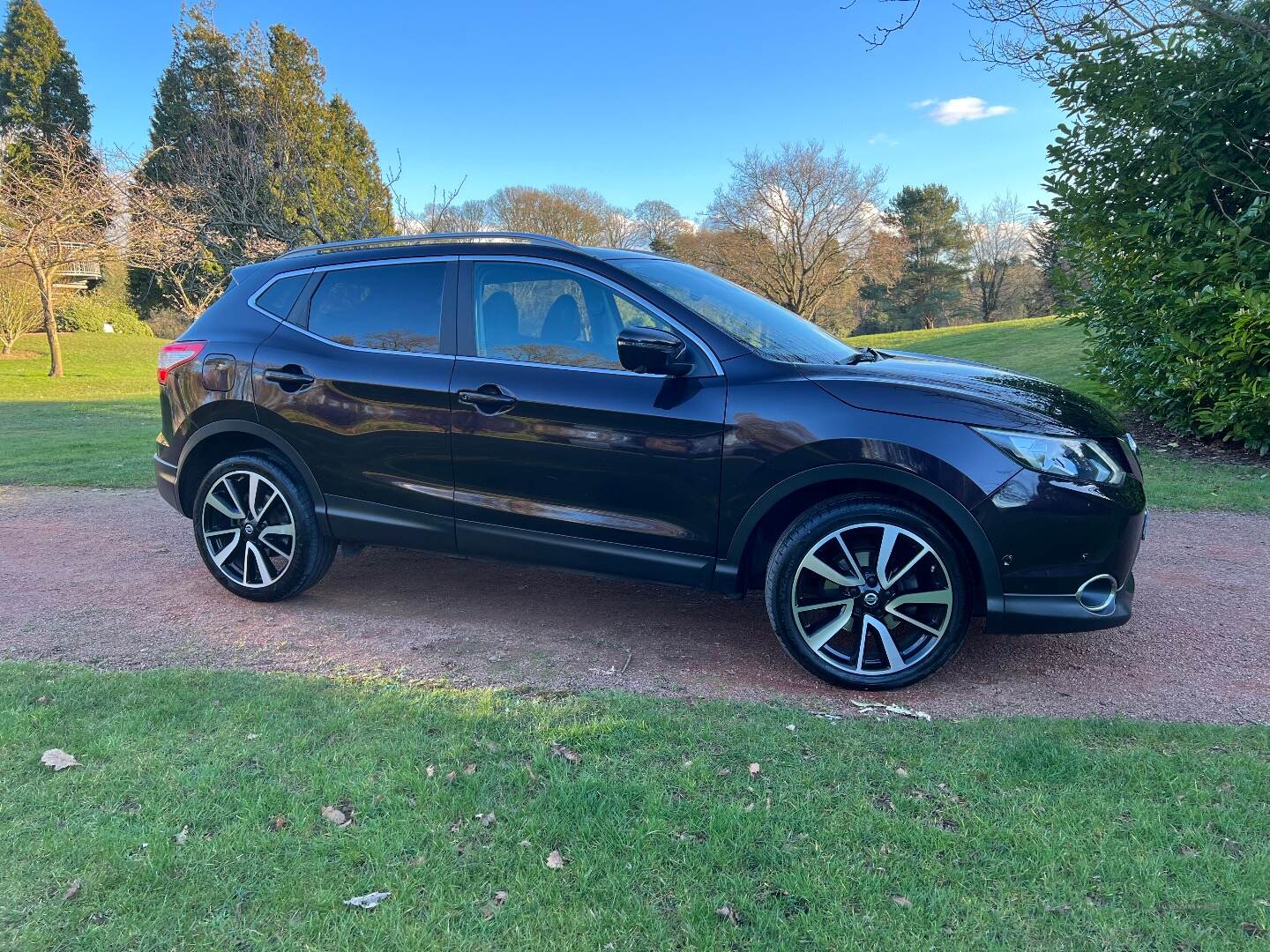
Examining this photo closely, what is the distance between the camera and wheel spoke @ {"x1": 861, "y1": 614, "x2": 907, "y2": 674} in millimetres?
3381

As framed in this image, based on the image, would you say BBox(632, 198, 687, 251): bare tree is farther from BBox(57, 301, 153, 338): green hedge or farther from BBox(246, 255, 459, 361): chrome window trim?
BBox(246, 255, 459, 361): chrome window trim

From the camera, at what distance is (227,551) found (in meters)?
4.51

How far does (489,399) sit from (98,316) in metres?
37.2

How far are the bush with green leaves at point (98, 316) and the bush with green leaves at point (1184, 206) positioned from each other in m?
33.2

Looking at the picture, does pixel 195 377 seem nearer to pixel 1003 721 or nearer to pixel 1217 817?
pixel 1003 721

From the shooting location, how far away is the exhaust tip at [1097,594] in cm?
325

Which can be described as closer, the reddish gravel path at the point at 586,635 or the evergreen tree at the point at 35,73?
the reddish gravel path at the point at 586,635

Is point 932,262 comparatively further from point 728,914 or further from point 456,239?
point 728,914

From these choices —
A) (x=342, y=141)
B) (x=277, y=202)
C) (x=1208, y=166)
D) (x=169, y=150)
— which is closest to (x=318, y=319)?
(x=1208, y=166)

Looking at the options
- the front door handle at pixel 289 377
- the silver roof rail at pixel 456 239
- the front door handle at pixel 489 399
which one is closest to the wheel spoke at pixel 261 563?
the front door handle at pixel 289 377

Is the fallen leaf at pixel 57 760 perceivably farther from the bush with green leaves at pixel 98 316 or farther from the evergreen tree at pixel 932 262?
the evergreen tree at pixel 932 262

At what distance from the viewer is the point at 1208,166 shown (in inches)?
293

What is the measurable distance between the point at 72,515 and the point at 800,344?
6.25 meters

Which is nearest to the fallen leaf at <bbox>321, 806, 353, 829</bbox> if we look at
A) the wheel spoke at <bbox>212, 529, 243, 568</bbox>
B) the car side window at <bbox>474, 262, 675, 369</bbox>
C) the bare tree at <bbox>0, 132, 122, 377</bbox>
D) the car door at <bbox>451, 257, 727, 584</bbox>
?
the car door at <bbox>451, 257, 727, 584</bbox>
